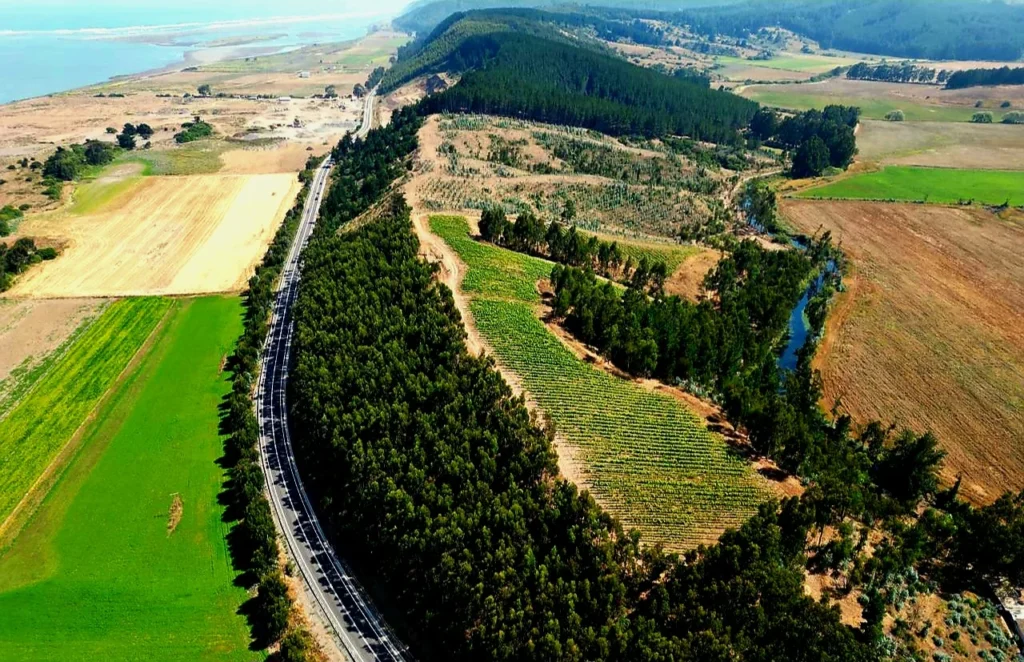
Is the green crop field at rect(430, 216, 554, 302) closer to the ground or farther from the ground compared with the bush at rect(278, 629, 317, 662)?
farther from the ground

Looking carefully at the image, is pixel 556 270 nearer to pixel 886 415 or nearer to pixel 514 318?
pixel 514 318

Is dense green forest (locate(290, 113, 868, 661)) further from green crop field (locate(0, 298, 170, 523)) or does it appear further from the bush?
green crop field (locate(0, 298, 170, 523))

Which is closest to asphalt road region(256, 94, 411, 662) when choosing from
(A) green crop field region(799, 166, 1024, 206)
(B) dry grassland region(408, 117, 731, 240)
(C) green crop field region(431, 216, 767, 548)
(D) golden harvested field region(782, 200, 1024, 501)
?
(C) green crop field region(431, 216, 767, 548)

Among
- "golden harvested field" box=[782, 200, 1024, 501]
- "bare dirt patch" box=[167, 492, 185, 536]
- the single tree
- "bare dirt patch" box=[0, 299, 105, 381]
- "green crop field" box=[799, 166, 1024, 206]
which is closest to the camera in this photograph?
"bare dirt patch" box=[167, 492, 185, 536]

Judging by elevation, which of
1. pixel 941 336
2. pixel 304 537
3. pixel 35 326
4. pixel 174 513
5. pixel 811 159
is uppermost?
pixel 811 159

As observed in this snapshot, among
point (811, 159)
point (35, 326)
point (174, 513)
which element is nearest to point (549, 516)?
point (174, 513)

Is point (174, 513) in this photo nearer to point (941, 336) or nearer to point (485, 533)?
point (485, 533)

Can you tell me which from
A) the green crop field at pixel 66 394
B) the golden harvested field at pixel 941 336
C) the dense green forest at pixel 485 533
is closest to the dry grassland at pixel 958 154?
the golden harvested field at pixel 941 336

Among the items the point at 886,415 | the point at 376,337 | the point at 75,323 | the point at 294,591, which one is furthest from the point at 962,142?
the point at 75,323
